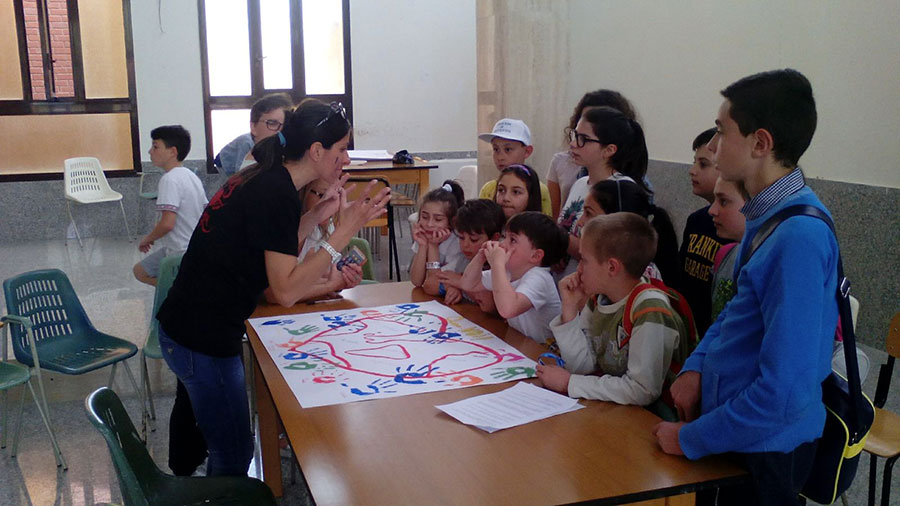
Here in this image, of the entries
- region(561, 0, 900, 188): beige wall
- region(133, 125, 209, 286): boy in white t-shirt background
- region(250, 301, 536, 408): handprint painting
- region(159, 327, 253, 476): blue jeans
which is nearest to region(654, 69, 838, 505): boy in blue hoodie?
region(250, 301, 536, 408): handprint painting

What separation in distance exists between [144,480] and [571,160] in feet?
8.00

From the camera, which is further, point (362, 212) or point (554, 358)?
point (362, 212)

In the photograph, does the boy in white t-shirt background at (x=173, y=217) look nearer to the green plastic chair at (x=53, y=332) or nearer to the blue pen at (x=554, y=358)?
the green plastic chair at (x=53, y=332)

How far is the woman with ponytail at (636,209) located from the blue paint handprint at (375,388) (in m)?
0.94

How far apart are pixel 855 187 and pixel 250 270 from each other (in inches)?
108

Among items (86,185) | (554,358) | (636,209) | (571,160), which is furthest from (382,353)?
(86,185)

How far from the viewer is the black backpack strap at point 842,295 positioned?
1.34 meters

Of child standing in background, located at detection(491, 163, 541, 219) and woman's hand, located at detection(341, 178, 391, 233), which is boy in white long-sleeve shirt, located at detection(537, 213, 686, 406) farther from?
child standing in background, located at detection(491, 163, 541, 219)

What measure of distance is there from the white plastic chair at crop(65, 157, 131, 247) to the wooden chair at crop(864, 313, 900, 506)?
7.06m

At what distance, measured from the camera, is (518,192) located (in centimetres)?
310

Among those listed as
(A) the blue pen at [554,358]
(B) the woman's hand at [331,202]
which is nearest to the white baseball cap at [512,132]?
(B) the woman's hand at [331,202]

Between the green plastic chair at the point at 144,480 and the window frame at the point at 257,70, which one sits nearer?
the green plastic chair at the point at 144,480

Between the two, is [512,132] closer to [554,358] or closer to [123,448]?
[554,358]

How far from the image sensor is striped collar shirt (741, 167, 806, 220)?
4.54 ft
